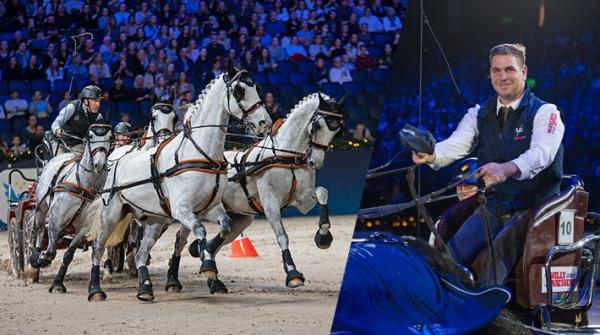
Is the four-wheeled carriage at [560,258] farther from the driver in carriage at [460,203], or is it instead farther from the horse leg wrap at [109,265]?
the horse leg wrap at [109,265]

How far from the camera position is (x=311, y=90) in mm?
15312

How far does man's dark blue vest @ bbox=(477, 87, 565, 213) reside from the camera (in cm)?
284

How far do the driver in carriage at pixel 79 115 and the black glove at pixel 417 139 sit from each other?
19.5ft

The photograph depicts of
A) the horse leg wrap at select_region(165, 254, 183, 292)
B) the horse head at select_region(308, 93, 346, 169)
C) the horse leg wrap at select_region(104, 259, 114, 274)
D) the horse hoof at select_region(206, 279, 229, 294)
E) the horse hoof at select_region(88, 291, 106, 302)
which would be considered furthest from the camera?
the horse leg wrap at select_region(104, 259, 114, 274)

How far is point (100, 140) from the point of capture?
25.8 ft

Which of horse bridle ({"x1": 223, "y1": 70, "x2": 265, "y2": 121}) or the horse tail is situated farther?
the horse tail

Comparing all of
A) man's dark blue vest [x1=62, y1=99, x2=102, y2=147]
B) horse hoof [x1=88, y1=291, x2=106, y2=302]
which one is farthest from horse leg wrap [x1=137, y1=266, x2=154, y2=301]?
man's dark blue vest [x1=62, y1=99, x2=102, y2=147]

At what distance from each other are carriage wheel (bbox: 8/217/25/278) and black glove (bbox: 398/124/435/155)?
6.69 m

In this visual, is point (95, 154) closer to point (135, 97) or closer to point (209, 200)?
point (209, 200)

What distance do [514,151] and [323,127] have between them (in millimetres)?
4964

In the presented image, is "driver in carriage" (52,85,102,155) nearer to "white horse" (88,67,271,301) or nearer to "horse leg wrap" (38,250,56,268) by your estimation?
"horse leg wrap" (38,250,56,268)

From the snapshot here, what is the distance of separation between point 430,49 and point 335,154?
11398 millimetres

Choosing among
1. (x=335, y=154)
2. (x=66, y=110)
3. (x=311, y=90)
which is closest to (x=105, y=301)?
(x=66, y=110)

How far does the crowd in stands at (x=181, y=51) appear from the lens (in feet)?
43.9
